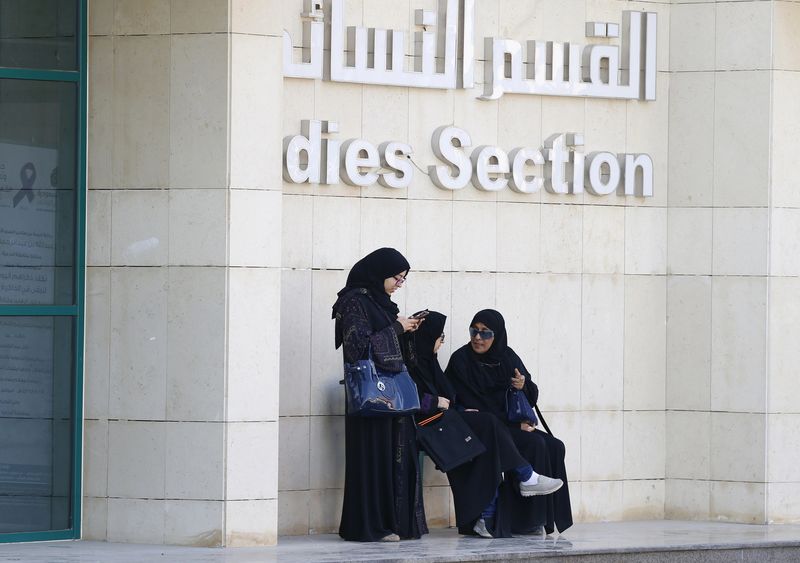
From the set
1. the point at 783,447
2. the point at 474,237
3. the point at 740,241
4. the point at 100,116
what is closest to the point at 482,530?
the point at 474,237

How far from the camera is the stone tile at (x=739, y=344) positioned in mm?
11016

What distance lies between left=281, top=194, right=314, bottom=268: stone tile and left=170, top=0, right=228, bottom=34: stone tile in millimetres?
1412

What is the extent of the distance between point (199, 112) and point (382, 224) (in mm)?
1767

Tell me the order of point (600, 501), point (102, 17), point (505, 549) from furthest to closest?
point (600, 501)
point (102, 17)
point (505, 549)

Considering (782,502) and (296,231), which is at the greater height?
(296,231)

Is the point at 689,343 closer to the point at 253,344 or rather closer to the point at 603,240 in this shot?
the point at 603,240

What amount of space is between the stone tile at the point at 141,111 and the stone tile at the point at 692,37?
13.0ft

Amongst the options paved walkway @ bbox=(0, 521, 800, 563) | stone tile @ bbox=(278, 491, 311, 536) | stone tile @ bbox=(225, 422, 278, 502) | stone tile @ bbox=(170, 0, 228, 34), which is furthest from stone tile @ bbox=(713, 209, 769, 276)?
stone tile @ bbox=(170, 0, 228, 34)

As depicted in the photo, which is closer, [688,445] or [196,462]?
[196,462]

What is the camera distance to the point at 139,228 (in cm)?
946

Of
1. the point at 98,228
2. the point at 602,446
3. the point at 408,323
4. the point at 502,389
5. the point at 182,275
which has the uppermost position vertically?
the point at 98,228

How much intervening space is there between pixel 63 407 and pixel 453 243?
294 cm

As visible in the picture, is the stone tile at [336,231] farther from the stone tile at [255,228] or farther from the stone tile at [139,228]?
the stone tile at [139,228]

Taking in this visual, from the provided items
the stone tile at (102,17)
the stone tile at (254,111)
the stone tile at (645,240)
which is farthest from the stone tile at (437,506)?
the stone tile at (102,17)
